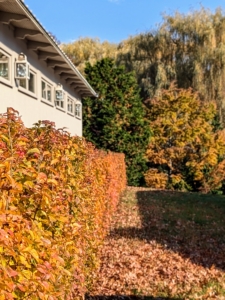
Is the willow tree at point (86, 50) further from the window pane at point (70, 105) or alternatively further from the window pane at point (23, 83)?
the window pane at point (23, 83)

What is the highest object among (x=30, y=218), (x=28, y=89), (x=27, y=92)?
(x=28, y=89)

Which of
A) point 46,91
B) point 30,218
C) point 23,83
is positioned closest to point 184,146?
point 46,91

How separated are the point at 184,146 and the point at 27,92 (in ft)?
50.8

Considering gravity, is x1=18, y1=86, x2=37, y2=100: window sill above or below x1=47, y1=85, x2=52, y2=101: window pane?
below

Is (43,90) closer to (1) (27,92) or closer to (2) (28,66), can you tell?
Answer: (1) (27,92)

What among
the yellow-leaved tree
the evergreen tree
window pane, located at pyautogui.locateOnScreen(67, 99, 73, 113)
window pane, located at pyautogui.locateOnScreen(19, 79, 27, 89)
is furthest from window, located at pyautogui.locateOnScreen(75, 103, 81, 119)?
window pane, located at pyautogui.locateOnScreen(19, 79, 27, 89)

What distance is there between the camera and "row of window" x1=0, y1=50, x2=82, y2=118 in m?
9.08

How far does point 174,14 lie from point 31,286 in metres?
24.5

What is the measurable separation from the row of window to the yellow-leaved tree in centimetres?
623

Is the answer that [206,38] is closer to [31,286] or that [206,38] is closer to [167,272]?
[167,272]

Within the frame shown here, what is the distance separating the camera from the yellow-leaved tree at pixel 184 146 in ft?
77.6

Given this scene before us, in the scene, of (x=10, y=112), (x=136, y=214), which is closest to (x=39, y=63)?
(x=136, y=214)

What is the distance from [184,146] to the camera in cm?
2425

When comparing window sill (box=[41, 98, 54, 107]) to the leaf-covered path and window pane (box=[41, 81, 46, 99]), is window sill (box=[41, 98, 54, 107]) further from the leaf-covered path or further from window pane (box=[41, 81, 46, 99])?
the leaf-covered path
